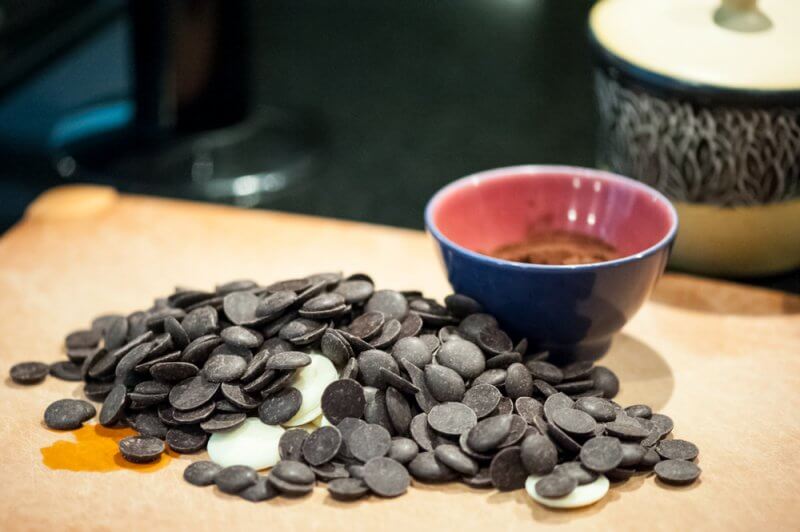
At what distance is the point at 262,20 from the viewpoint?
2818 mm

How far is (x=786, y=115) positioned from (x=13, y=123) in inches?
62.9

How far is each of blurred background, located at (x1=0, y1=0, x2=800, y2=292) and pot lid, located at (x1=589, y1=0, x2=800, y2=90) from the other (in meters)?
0.36

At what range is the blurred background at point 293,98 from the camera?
79.0 inches

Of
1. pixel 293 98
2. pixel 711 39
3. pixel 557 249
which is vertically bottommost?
pixel 293 98

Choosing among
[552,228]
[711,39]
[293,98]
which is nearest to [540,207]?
[552,228]

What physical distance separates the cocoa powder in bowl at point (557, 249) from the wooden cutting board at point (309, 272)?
0.42 ft

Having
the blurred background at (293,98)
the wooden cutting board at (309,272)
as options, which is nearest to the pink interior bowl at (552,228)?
the wooden cutting board at (309,272)

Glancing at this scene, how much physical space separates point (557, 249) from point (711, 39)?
0.38 meters

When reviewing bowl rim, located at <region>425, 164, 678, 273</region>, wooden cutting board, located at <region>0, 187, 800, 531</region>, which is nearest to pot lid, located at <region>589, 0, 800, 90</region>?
bowl rim, located at <region>425, 164, 678, 273</region>

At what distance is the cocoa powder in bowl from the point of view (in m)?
1.37

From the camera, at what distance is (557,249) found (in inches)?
55.1

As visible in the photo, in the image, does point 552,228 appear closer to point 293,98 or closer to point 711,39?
point 711,39

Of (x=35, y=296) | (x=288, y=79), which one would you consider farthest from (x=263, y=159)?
(x=35, y=296)

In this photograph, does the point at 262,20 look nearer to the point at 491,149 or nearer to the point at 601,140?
the point at 491,149
